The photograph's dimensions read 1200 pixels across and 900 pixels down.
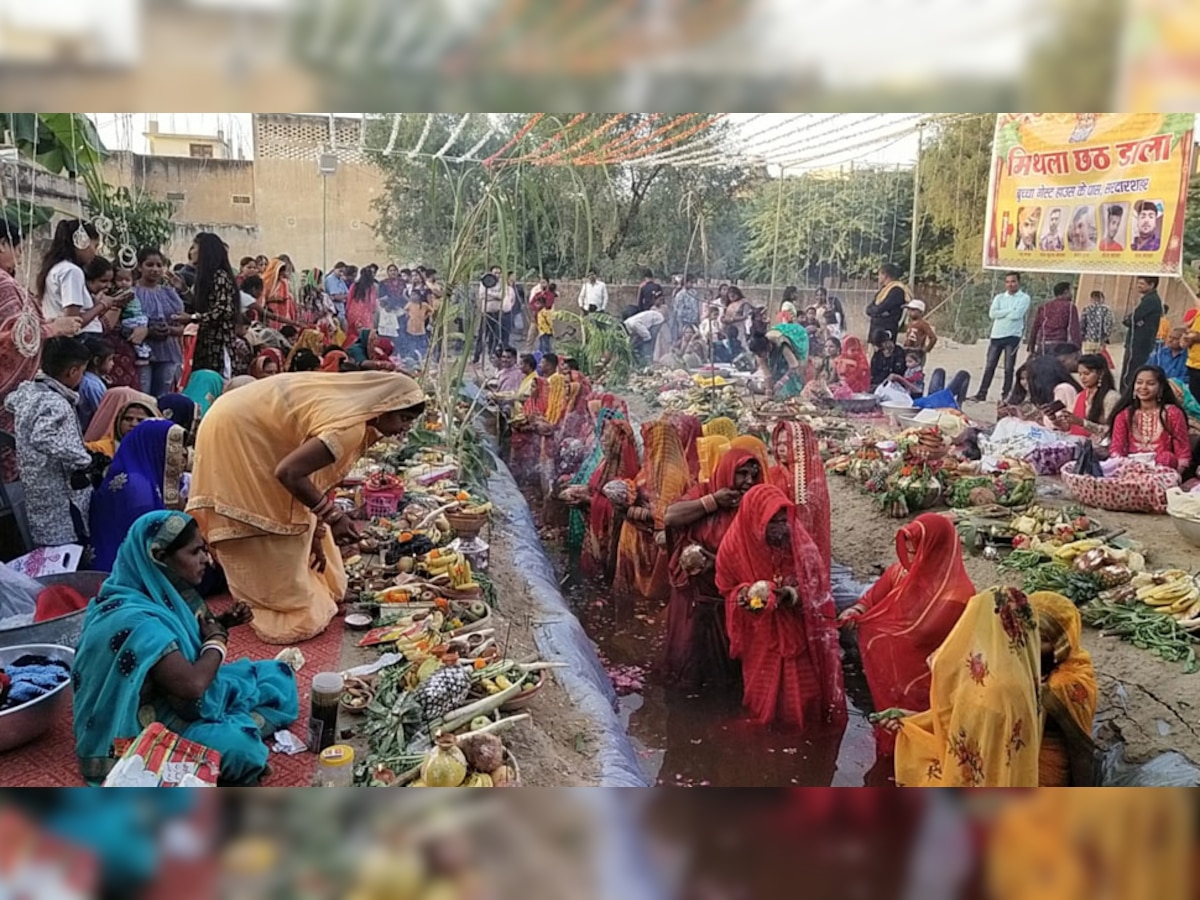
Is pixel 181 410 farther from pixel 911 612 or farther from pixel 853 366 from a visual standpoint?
pixel 911 612

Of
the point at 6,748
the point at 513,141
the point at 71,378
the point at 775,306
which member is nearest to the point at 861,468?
the point at 775,306

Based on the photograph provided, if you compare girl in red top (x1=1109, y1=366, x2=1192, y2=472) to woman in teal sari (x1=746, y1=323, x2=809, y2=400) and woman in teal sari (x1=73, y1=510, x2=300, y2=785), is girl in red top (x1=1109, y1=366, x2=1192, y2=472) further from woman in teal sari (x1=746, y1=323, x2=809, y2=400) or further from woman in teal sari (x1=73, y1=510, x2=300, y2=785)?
woman in teal sari (x1=73, y1=510, x2=300, y2=785)

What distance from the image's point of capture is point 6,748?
285 centimetres

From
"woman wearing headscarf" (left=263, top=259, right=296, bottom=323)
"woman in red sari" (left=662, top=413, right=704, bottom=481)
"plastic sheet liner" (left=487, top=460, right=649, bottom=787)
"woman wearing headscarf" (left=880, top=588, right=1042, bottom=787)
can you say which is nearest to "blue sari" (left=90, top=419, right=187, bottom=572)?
"woman wearing headscarf" (left=263, top=259, right=296, bottom=323)

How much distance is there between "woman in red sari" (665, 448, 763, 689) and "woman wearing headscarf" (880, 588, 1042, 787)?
0.70 m

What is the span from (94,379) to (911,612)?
9.30 ft

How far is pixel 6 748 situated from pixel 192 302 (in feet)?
4.90

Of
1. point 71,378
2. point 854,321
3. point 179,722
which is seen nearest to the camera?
point 179,722

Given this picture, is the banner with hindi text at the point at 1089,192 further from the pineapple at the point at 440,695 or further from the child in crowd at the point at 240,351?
the child in crowd at the point at 240,351

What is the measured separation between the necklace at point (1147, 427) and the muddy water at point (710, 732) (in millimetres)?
1104

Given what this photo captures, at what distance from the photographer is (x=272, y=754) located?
296 cm

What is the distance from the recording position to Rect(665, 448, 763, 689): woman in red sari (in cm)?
331

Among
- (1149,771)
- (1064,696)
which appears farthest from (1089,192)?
(1149,771)

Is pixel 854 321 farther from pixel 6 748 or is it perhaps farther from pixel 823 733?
pixel 6 748
